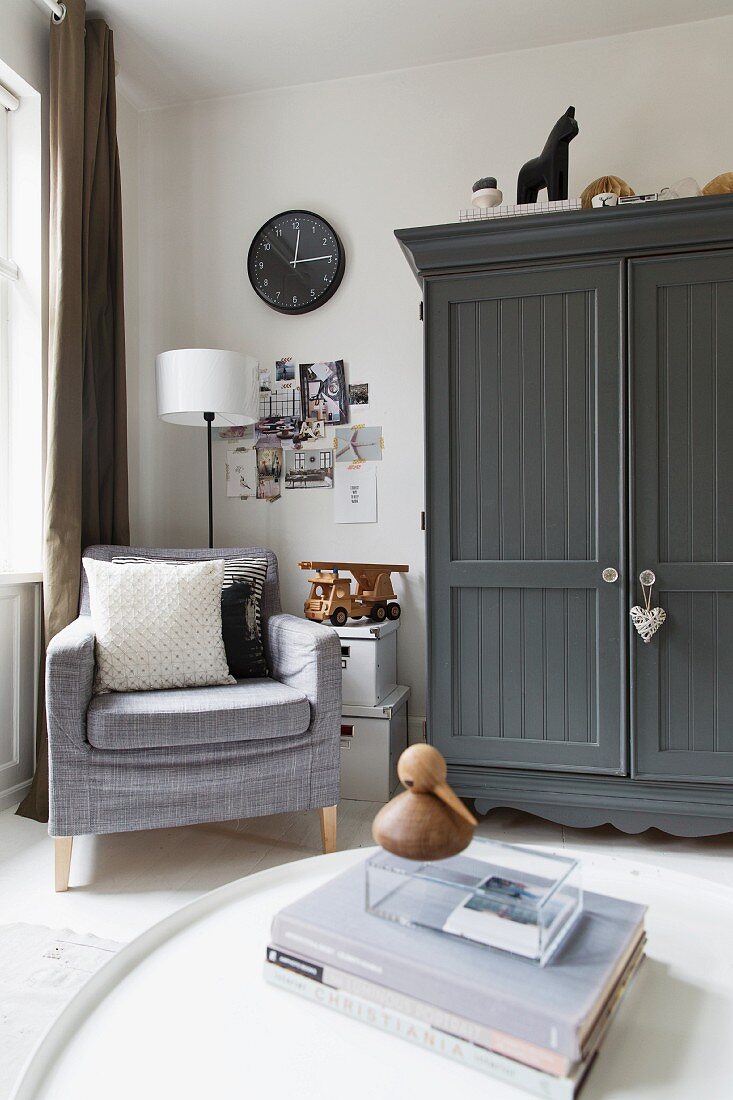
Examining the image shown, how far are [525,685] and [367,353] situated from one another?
1469 millimetres

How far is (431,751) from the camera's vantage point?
2.49ft

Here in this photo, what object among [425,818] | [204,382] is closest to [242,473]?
[204,382]

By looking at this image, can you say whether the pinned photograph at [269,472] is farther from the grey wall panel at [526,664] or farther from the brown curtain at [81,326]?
the grey wall panel at [526,664]

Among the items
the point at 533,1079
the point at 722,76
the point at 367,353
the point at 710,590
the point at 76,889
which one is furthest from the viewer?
the point at 367,353

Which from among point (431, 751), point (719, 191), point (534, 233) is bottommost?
point (431, 751)

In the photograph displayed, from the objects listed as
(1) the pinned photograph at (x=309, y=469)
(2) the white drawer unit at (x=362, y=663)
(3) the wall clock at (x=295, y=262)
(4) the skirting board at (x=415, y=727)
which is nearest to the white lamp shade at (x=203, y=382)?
(1) the pinned photograph at (x=309, y=469)

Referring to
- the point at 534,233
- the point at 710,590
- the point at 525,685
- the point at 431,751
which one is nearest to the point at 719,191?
the point at 534,233

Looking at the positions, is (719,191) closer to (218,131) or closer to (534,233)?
(534,233)

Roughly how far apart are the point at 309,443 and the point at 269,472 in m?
0.21

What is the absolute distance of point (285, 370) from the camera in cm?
301

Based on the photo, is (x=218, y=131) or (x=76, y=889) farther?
(x=218, y=131)

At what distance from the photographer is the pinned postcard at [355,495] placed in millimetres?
2904

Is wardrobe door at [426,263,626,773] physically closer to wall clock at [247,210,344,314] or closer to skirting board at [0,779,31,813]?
wall clock at [247,210,344,314]

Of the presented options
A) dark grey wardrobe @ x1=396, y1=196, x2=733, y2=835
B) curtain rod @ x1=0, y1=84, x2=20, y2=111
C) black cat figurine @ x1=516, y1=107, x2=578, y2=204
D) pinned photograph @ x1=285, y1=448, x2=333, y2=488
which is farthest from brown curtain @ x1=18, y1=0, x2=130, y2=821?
black cat figurine @ x1=516, y1=107, x2=578, y2=204
